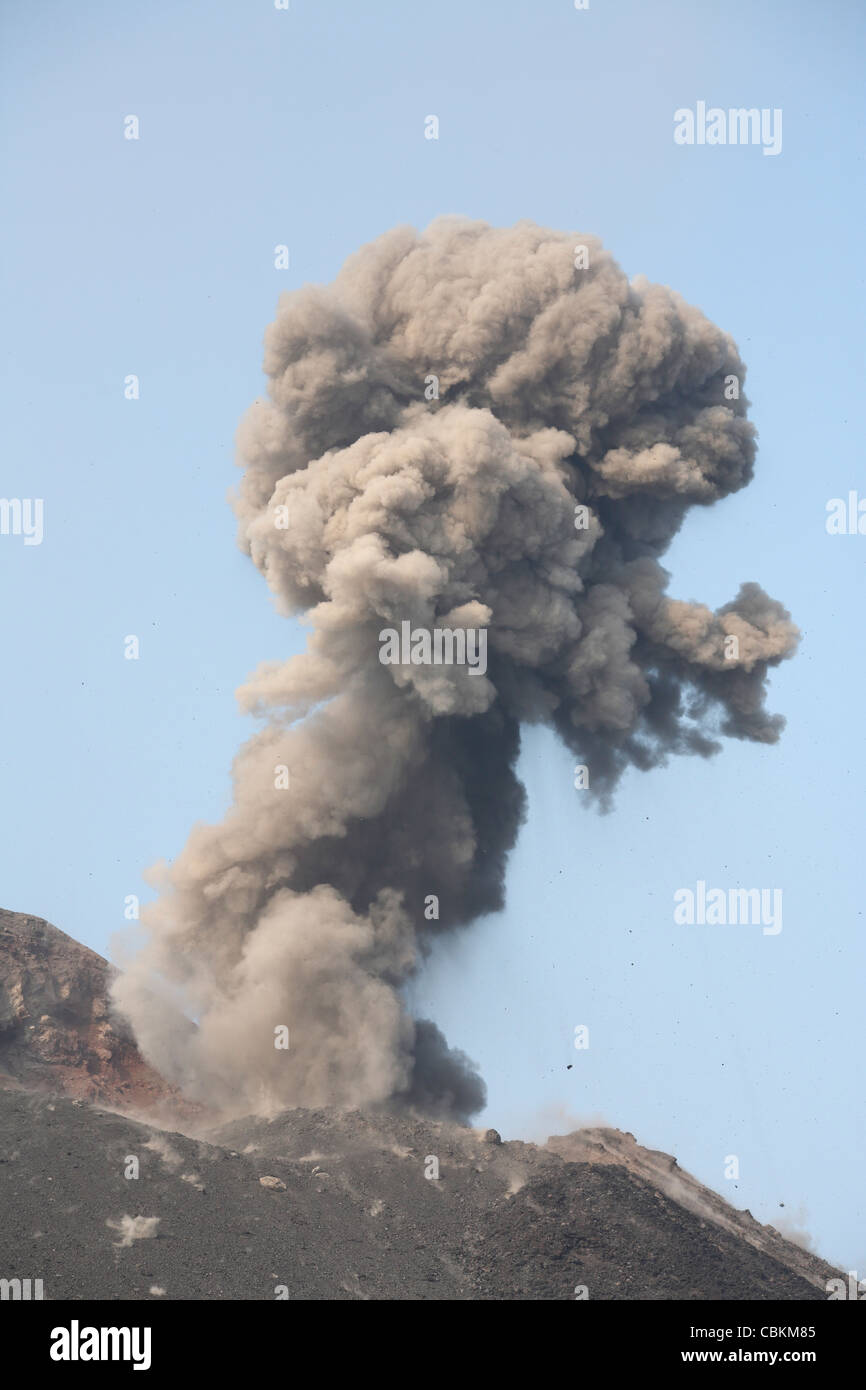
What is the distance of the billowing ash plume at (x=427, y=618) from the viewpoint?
166 ft

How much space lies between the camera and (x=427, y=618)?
5047 cm

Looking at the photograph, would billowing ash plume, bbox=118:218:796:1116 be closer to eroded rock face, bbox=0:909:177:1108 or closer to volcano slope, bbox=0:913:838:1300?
eroded rock face, bbox=0:909:177:1108

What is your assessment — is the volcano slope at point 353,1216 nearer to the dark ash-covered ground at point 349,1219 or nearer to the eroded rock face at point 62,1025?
the dark ash-covered ground at point 349,1219

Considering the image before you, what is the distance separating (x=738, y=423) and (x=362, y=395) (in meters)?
14.4

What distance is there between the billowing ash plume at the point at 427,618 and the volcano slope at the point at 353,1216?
437cm

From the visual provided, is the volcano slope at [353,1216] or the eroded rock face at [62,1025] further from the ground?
the eroded rock face at [62,1025]

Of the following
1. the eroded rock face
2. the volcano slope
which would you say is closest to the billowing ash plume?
the eroded rock face

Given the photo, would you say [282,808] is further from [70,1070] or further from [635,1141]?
[635,1141]

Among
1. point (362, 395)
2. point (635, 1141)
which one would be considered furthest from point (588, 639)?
point (635, 1141)

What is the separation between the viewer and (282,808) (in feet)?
168

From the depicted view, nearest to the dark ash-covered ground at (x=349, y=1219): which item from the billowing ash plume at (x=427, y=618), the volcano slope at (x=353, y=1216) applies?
the volcano slope at (x=353, y=1216)

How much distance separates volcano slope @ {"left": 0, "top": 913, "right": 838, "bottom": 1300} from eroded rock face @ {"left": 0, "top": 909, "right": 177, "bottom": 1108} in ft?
6.92

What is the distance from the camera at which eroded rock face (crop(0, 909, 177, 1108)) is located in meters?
51.6

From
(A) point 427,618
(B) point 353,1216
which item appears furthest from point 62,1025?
(A) point 427,618
